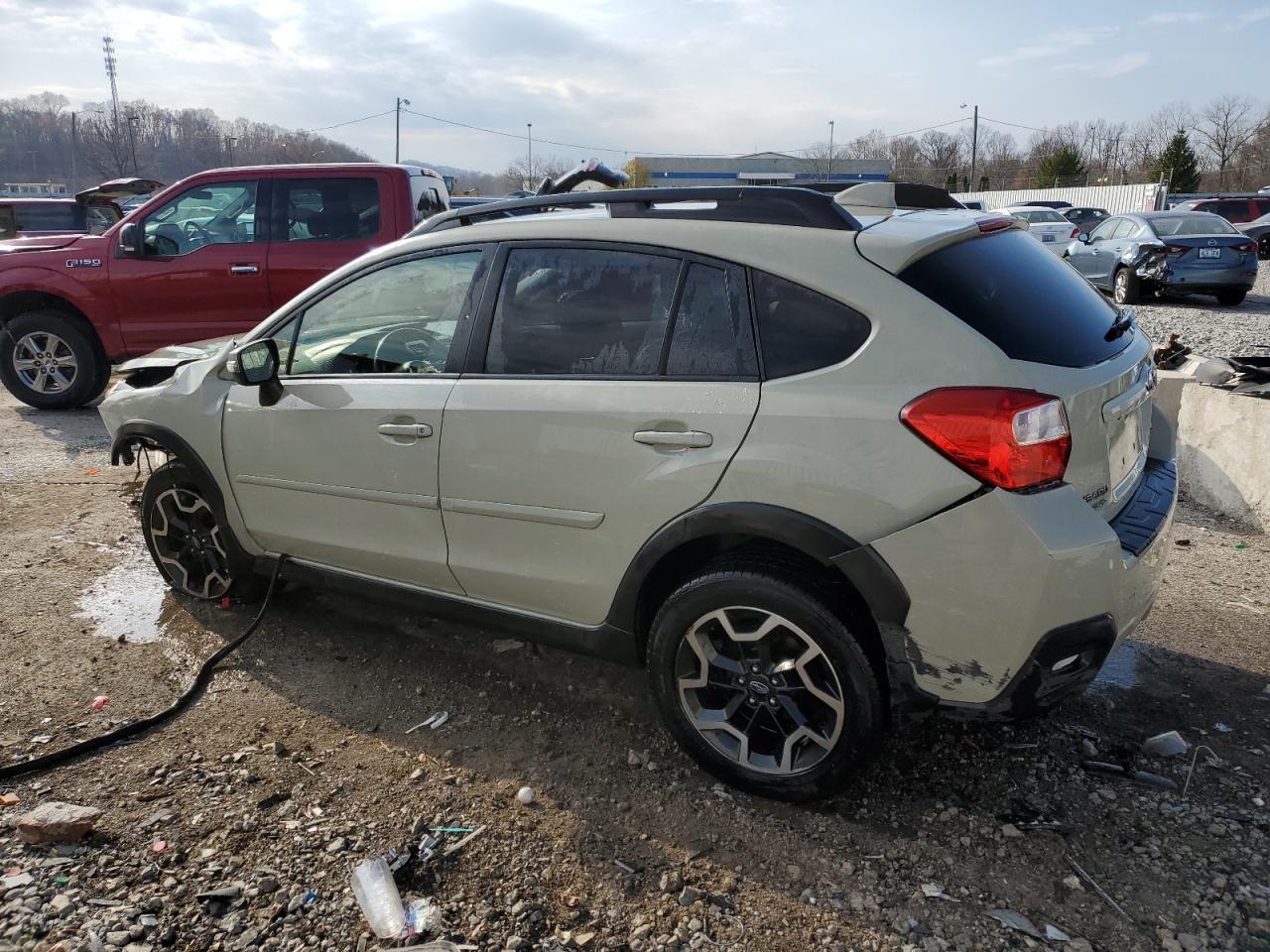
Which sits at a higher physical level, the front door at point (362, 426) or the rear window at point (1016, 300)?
the rear window at point (1016, 300)

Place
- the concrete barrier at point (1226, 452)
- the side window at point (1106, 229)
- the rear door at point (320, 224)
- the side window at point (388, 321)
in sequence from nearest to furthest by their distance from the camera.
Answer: the side window at point (388, 321) < the concrete barrier at point (1226, 452) < the rear door at point (320, 224) < the side window at point (1106, 229)

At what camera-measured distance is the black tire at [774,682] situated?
257 centimetres

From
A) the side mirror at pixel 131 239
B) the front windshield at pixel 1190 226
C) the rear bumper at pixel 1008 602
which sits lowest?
the rear bumper at pixel 1008 602

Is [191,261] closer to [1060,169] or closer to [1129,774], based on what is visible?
[1129,774]

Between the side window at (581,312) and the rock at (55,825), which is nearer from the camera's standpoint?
the rock at (55,825)

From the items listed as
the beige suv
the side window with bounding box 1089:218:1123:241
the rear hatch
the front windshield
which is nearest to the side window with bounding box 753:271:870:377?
the beige suv

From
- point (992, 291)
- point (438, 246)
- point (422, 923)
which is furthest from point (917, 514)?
point (438, 246)

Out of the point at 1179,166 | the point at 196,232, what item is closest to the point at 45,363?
the point at 196,232

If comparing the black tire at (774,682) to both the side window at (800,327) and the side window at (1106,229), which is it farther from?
the side window at (1106,229)

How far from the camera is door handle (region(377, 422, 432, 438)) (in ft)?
10.6

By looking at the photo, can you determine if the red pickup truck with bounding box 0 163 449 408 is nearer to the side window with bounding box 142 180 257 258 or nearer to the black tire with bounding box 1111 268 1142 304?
the side window with bounding box 142 180 257 258

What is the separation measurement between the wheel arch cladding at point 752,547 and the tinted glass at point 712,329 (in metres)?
0.42

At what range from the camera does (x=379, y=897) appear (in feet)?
8.10

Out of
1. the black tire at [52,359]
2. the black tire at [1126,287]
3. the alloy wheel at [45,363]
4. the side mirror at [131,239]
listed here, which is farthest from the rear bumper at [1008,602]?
the black tire at [1126,287]
